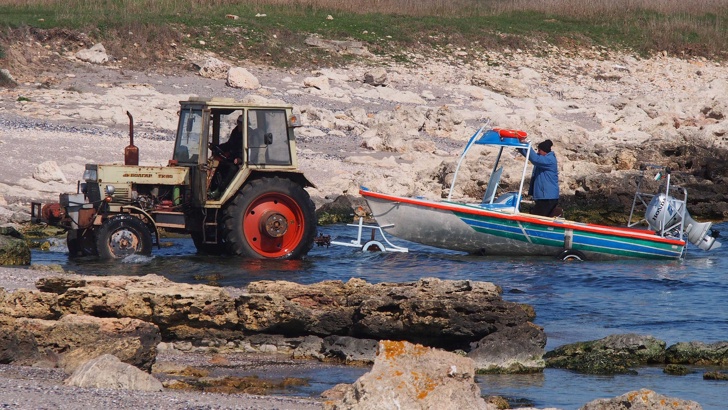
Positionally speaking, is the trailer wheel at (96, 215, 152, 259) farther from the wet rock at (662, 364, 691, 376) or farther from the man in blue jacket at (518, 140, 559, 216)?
the wet rock at (662, 364, 691, 376)

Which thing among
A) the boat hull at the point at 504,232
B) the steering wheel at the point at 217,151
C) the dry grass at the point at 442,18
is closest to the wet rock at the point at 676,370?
the boat hull at the point at 504,232

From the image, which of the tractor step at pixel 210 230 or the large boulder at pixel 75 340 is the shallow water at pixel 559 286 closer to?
the tractor step at pixel 210 230

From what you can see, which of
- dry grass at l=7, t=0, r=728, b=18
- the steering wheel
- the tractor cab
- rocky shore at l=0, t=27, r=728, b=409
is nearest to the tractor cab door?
the tractor cab

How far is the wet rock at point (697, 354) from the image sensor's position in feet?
28.8

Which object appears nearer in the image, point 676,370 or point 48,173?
point 676,370

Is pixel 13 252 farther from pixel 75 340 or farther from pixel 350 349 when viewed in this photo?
pixel 350 349

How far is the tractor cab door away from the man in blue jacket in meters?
3.29

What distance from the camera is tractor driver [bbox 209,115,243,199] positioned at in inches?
512

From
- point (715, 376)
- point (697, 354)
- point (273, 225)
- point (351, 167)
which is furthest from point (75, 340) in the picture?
point (351, 167)

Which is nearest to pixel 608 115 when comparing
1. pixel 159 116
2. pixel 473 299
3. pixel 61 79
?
pixel 159 116

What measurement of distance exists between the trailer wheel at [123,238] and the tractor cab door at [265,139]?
1519mm

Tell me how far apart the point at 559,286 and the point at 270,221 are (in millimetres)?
3488

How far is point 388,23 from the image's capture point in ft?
104

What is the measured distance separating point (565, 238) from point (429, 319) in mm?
6248
